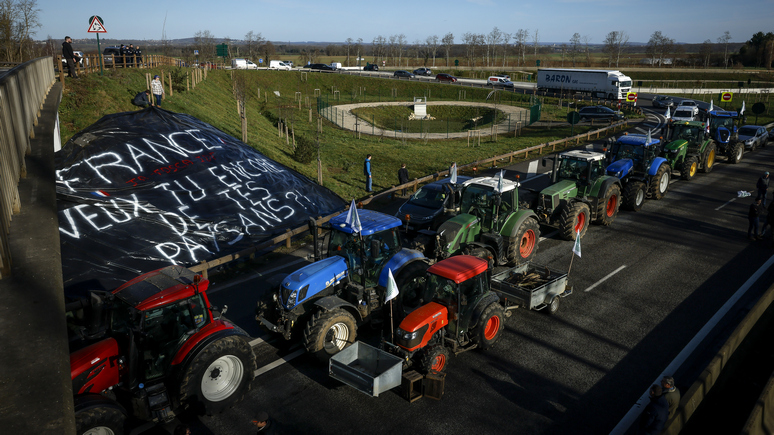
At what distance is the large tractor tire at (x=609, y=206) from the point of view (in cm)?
1671

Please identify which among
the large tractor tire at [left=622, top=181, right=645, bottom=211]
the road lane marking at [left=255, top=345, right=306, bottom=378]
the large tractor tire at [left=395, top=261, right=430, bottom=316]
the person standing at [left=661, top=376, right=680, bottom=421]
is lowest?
the road lane marking at [left=255, top=345, right=306, bottom=378]

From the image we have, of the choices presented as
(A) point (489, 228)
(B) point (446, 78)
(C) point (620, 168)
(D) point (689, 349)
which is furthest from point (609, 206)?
(B) point (446, 78)

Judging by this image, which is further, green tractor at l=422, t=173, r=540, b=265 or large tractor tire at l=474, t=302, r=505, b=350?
green tractor at l=422, t=173, r=540, b=265

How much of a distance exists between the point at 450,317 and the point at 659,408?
3.64 metres

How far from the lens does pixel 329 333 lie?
9.29m

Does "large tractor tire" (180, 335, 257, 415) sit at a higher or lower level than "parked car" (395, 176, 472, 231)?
lower

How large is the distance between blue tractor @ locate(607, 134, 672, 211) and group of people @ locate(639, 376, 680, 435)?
40.9 feet

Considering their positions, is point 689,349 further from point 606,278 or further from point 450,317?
point 450,317

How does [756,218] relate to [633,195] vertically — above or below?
below

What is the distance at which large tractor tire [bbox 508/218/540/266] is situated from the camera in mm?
13234

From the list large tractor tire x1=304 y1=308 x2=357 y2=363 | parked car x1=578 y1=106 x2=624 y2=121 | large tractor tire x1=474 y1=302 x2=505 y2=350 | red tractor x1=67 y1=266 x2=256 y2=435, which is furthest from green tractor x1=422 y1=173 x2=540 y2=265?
parked car x1=578 y1=106 x2=624 y2=121

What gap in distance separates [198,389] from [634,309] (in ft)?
32.6

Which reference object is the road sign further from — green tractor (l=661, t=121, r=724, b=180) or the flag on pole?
green tractor (l=661, t=121, r=724, b=180)

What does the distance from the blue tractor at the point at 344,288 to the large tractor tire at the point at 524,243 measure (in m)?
3.49
